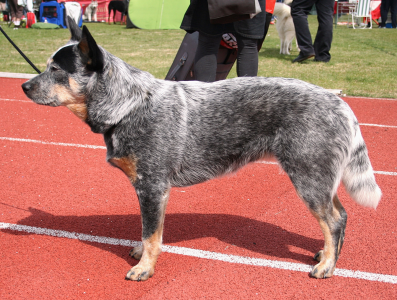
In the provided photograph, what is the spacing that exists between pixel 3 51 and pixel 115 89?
13.8m

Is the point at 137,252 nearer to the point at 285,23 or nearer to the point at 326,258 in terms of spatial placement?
the point at 326,258

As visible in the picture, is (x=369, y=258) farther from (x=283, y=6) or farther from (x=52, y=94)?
(x=283, y=6)

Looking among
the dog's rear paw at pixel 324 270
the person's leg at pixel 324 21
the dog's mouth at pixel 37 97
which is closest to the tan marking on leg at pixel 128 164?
the dog's mouth at pixel 37 97

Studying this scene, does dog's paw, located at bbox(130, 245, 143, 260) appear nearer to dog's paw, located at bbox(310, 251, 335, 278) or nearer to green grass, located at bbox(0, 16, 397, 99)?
dog's paw, located at bbox(310, 251, 335, 278)

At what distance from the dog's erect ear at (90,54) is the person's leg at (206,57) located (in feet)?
6.97

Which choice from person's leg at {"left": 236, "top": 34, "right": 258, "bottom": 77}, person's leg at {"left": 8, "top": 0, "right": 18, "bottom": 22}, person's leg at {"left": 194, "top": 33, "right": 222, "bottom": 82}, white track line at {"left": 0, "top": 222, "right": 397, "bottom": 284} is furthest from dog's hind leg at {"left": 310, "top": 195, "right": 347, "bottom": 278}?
person's leg at {"left": 8, "top": 0, "right": 18, "bottom": 22}

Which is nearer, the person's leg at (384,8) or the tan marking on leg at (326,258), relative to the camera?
the tan marking on leg at (326,258)

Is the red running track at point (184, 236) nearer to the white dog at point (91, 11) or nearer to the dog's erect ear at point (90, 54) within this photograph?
the dog's erect ear at point (90, 54)

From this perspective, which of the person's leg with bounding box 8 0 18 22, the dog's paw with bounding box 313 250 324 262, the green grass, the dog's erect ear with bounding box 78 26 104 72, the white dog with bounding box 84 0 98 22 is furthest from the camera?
the white dog with bounding box 84 0 98 22

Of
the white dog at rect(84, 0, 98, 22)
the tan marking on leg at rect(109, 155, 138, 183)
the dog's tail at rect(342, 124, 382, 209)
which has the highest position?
the dog's tail at rect(342, 124, 382, 209)

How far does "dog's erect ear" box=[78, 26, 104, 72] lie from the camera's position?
288 centimetres

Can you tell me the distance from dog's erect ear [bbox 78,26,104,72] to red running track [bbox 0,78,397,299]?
153 cm

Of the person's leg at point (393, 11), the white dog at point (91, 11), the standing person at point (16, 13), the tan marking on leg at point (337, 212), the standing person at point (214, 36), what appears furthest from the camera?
the white dog at point (91, 11)

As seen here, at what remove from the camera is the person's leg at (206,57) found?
16.0ft
